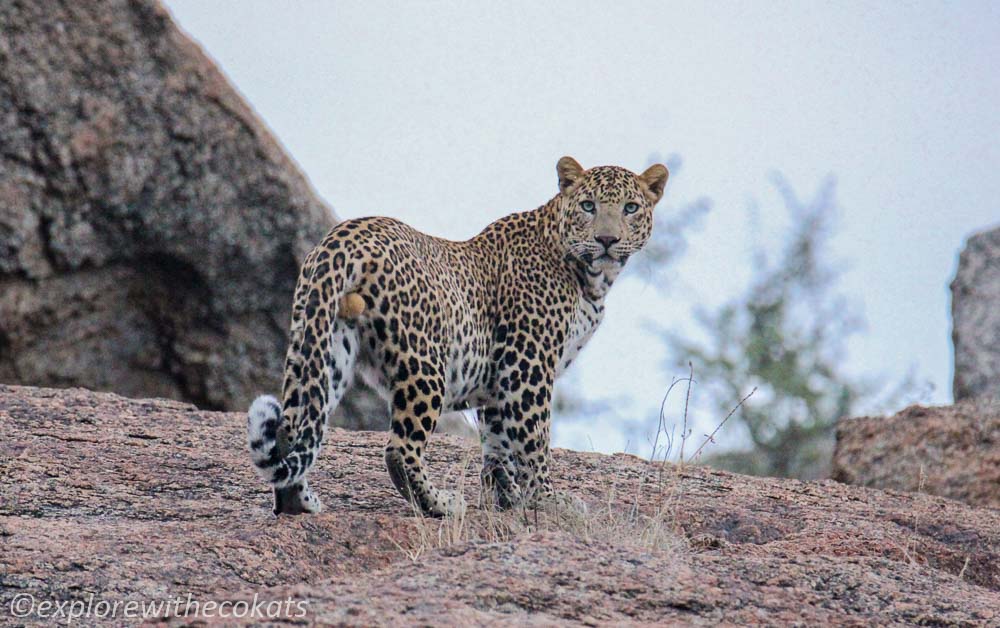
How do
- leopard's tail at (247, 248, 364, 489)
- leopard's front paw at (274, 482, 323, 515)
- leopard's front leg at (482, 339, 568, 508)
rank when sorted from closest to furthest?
1. leopard's tail at (247, 248, 364, 489)
2. leopard's front paw at (274, 482, 323, 515)
3. leopard's front leg at (482, 339, 568, 508)

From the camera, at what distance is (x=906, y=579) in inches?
259

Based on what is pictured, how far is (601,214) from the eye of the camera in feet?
28.1

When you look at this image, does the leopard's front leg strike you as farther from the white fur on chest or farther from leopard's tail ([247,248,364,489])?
leopard's tail ([247,248,364,489])

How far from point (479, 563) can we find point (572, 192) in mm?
3599

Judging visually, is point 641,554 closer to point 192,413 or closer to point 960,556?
point 960,556

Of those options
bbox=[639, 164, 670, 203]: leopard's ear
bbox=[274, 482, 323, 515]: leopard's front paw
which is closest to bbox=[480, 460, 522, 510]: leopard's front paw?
bbox=[274, 482, 323, 515]: leopard's front paw

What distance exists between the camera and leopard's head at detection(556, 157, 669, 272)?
851cm

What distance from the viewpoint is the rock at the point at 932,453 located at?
36.7 feet

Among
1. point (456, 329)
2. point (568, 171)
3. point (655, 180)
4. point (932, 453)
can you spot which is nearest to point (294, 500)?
point (456, 329)

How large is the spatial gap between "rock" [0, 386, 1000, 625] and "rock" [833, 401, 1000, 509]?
877 mm

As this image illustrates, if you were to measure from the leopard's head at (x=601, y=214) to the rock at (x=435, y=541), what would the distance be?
1519 mm

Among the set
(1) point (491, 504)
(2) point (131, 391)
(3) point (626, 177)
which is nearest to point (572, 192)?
(3) point (626, 177)

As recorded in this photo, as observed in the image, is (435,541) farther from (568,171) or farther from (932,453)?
(932,453)

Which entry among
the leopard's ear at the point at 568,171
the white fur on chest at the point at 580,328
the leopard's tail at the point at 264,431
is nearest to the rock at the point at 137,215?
the leopard's ear at the point at 568,171
